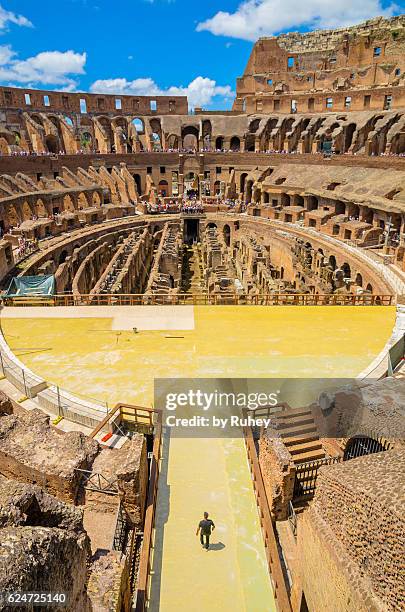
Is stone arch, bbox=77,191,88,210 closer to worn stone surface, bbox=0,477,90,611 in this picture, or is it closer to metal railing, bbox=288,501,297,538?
metal railing, bbox=288,501,297,538

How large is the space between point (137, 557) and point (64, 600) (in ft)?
11.8

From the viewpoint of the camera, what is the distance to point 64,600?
4.07 m

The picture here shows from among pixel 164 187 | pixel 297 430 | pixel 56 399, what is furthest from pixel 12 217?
pixel 297 430

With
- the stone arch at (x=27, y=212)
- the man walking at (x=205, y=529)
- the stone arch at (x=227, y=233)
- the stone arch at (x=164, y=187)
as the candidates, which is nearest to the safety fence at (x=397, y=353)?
the man walking at (x=205, y=529)

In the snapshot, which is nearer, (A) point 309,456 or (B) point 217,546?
(B) point 217,546

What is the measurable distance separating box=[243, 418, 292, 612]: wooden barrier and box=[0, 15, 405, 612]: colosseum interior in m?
0.04

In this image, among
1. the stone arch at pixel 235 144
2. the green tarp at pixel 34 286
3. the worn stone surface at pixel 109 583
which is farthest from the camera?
the stone arch at pixel 235 144

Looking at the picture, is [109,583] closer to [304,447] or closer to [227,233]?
[304,447]

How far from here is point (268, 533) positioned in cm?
718

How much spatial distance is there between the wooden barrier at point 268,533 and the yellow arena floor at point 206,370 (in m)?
0.15

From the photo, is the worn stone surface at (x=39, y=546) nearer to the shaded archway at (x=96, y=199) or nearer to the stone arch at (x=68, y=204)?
the stone arch at (x=68, y=204)

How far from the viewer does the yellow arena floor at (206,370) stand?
22.4ft

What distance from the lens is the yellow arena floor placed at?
22.4 ft

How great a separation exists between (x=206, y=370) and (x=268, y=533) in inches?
171
